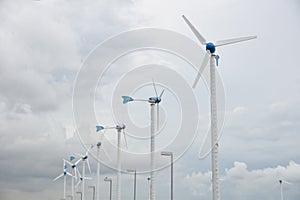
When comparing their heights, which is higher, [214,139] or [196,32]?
[196,32]

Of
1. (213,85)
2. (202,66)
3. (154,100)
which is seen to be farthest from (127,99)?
(213,85)

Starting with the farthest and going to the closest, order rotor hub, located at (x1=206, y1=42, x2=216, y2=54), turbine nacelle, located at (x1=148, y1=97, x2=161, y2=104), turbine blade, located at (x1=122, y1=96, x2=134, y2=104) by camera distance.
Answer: turbine blade, located at (x1=122, y1=96, x2=134, y2=104) → turbine nacelle, located at (x1=148, y1=97, x2=161, y2=104) → rotor hub, located at (x1=206, y1=42, x2=216, y2=54)

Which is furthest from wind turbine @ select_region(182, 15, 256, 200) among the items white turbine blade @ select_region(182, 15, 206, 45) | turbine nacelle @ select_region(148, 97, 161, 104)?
turbine nacelle @ select_region(148, 97, 161, 104)

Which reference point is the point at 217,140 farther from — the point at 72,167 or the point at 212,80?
the point at 72,167

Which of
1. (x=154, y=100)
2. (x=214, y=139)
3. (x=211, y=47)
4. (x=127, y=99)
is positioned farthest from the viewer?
(x=127, y=99)

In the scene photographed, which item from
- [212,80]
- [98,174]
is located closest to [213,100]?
[212,80]

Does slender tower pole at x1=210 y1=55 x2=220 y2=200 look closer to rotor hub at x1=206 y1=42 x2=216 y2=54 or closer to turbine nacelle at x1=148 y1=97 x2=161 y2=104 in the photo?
rotor hub at x1=206 y1=42 x2=216 y2=54

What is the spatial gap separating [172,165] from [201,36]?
54.2 feet

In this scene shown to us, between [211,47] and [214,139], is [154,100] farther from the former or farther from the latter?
[214,139]

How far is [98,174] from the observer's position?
257ft

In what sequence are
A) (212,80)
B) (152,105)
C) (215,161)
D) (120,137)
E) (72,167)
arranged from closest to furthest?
(215,161) → (212,80) → (152,105) → (120,137) → (72,167)

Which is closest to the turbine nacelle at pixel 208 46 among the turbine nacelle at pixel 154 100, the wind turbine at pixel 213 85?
the wind turbine at pixel 213 85

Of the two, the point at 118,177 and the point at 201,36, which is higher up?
the point at 201,36

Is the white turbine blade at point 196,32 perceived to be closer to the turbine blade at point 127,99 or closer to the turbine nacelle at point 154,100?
the turbine nacelle at point 154,100
